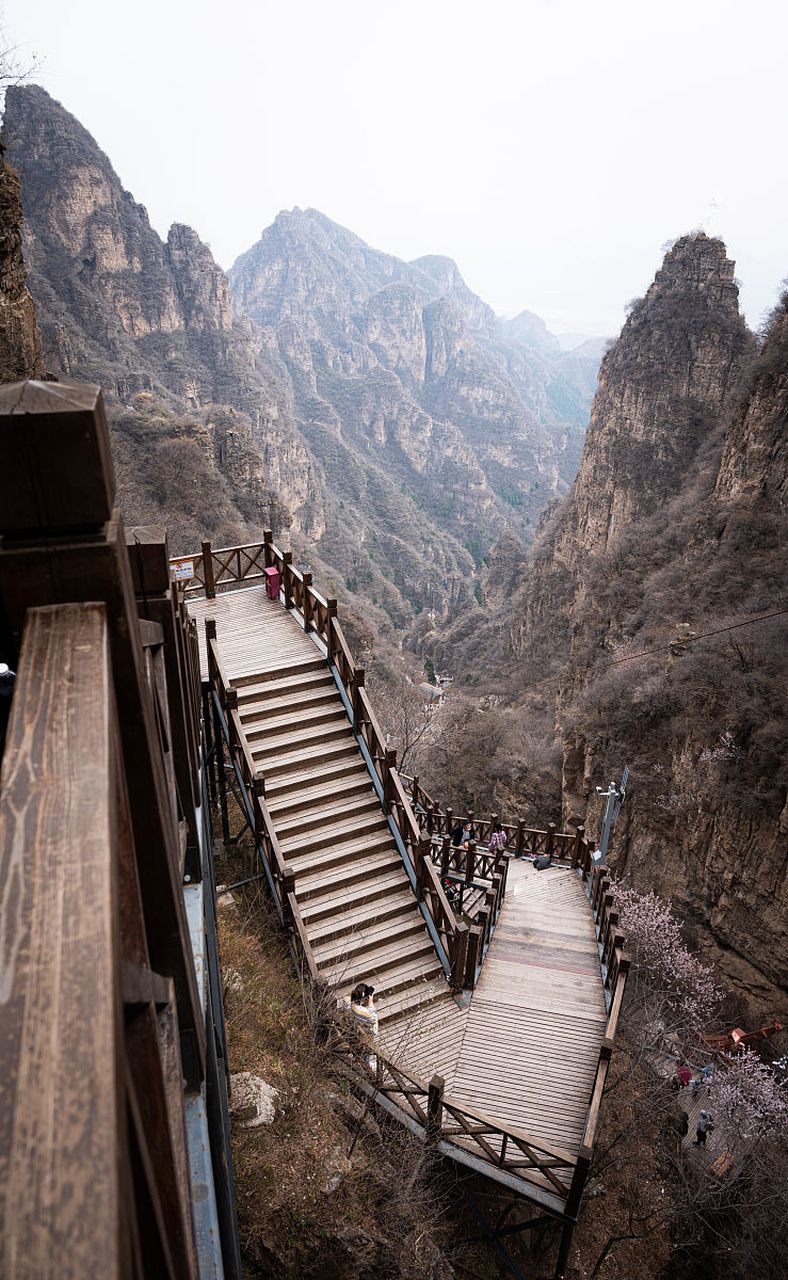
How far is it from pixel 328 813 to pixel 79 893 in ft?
30.2

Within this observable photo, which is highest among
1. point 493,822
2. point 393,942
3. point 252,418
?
point 252,418

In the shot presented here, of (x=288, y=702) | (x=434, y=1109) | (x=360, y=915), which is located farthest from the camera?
(x=288, y=702)

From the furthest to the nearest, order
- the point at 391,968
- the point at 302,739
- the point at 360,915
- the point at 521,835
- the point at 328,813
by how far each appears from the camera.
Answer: the point at 521,835 → the point at 302,739 → the point at 328,813 → the point at 360,915 → the point at 391,968

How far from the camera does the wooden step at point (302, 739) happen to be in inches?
399

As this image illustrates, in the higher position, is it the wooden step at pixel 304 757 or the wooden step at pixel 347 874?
the wooden step at pixel 304 757

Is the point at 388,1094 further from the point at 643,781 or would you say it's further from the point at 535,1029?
the point at 643,781

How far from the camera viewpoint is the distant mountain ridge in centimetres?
5669

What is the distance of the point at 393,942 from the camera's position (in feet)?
30.7

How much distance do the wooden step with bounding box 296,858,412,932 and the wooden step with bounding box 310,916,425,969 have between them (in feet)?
0.72

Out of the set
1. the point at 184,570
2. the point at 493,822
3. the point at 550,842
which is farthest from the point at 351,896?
the point at 550,842

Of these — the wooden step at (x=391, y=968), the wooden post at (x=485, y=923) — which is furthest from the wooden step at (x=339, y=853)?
the wooden post at (x=485, y=923)

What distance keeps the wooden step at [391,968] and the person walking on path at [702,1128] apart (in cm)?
855

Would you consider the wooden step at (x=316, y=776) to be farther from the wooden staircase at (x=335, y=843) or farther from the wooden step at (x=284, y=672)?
the wooden step at (x=284, y=672)

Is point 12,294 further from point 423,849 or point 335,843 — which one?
point 423,849
